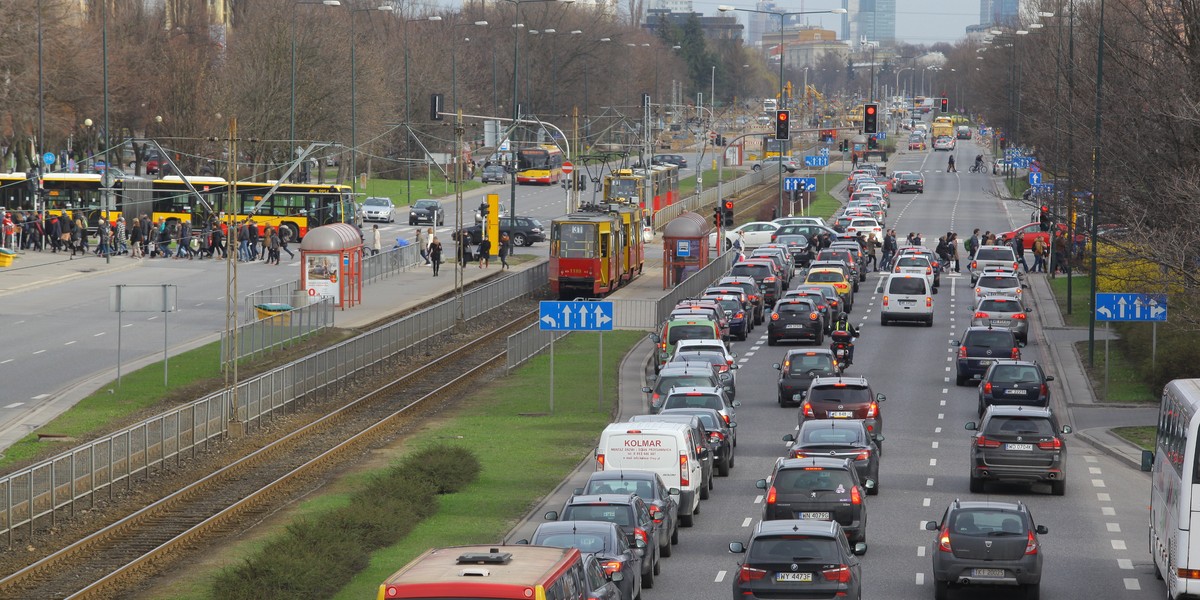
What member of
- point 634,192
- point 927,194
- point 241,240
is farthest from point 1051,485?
point 927,194

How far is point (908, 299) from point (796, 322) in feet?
21.1

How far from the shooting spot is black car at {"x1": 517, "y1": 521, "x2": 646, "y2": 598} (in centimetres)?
1989

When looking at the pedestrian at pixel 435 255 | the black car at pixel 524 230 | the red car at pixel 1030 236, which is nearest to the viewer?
the pedestrian at pixel 435 255

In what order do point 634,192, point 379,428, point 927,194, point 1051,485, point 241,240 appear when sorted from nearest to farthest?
1. point 1051,485
2. point 379,428
3. point 241,240
4. point 634,192
5. point 927,194

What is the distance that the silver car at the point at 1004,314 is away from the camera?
5147 centimetres

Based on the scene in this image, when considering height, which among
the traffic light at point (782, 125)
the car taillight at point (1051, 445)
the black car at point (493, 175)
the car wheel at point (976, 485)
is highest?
the traffic light at point (782, 125)

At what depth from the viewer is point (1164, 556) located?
71.2 feet

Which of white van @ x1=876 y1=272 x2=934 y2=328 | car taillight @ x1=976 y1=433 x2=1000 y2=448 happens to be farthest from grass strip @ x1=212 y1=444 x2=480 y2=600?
white van @ x1=876 y1=272 x2=934 y2=328

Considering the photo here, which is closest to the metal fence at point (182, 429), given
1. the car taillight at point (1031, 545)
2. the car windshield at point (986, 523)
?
the car windshield at point (986, 523)

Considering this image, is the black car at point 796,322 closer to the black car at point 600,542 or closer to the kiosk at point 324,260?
the kiosk at point 324,260

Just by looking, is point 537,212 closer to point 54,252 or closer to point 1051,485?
point 54,252

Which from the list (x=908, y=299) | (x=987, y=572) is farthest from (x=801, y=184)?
(x=987, y=572)

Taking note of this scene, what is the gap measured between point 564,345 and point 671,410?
69.1 ft

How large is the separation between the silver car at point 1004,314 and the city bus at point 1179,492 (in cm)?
2889
